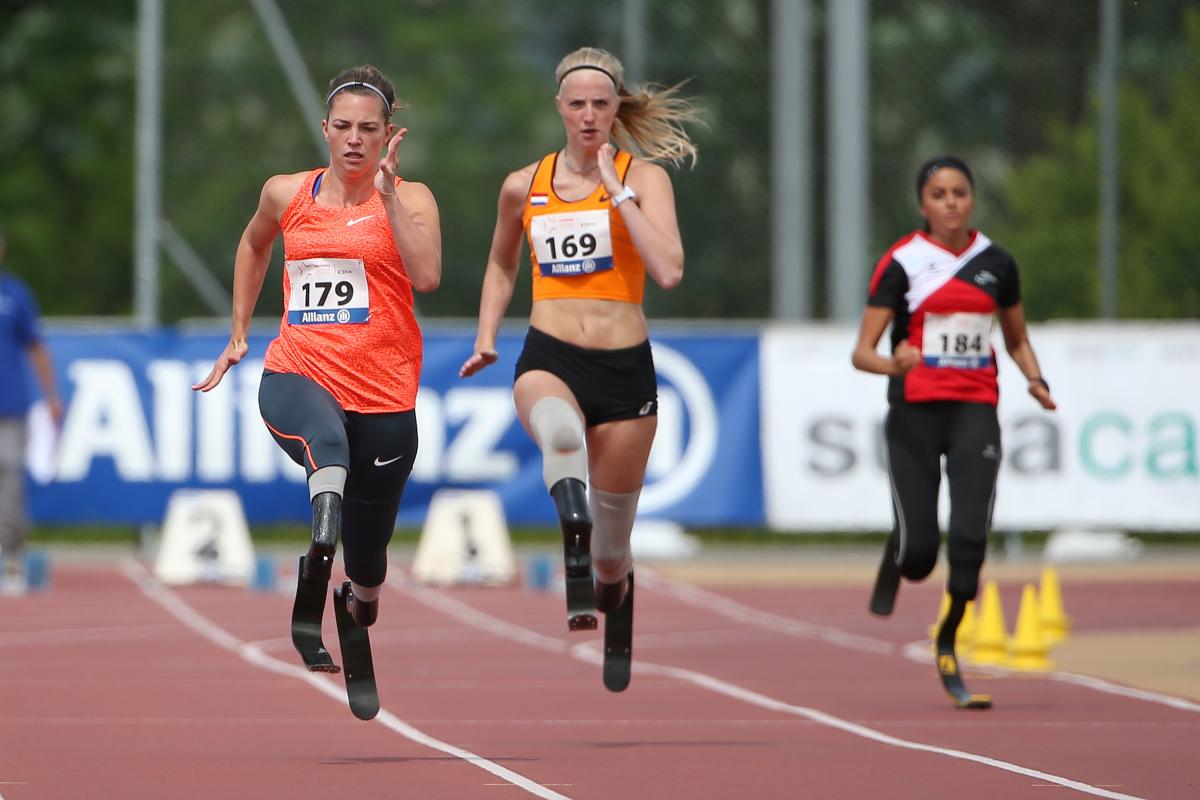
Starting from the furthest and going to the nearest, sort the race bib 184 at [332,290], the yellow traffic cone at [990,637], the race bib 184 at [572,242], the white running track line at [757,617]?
the white running track line at [757,617] < the yellow traffic cone at [990,637] < the race bib 184 at [572,242] < the race bib 184 at [332,290]

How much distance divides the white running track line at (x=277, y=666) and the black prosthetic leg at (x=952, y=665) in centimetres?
243

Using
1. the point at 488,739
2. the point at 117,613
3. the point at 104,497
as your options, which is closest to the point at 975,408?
the point at 488,739

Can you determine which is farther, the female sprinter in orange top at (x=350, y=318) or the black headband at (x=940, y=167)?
the black headband at (x=940, y=167)

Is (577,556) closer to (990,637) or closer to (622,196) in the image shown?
(622,196)

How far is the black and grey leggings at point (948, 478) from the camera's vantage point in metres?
11.1

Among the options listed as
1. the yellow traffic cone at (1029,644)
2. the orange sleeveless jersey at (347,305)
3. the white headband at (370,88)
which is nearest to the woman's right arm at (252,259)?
the orange sleeveless jersey at (347,305)

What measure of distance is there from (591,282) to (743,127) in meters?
15.9

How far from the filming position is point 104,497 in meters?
20.4

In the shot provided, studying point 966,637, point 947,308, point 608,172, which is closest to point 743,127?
point 966,637

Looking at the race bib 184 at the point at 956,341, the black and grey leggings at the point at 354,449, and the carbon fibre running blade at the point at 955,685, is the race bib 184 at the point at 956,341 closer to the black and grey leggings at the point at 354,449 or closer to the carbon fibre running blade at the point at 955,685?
the carbon fibre running blade at the point at 955,685

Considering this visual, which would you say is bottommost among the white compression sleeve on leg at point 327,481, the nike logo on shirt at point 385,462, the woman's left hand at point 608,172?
the white compression sleeve on leg at point 327,481

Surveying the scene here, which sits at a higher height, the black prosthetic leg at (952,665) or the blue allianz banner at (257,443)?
the blue allianz banner at (257,443)

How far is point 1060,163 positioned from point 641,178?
15629 millimetres

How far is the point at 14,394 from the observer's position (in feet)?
57.6
